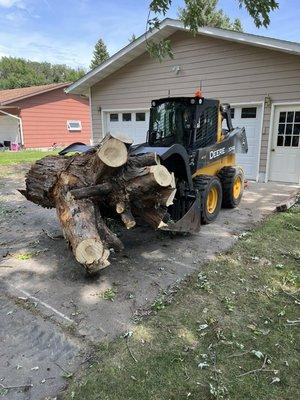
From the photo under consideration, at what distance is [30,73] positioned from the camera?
6519 cm

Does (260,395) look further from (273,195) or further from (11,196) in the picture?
(11,196)

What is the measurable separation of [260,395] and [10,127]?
2273 centimetres

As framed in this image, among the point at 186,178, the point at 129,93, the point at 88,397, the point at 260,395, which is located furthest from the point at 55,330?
the point at 129,93

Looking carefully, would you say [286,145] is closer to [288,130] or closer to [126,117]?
[288,130]

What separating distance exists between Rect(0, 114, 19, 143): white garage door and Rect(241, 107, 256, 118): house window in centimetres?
1609

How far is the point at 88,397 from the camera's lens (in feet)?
7.32

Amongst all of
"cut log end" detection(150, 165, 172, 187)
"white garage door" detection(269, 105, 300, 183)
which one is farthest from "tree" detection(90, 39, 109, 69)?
"cut log end" detection(150, 165, 172, 187)

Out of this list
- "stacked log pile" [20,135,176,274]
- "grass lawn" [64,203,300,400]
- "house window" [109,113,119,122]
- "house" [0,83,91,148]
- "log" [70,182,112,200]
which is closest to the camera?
"grass lawn" [64,203,300,400]

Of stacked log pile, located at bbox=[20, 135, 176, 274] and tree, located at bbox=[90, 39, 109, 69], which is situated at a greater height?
tree, located at bbox=[90, 39, 109, 69]

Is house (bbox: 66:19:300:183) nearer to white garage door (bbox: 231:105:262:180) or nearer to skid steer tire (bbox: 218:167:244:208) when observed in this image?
white garage door (bbox: 231:105:262:180)

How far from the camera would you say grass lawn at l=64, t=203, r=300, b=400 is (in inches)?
90.2

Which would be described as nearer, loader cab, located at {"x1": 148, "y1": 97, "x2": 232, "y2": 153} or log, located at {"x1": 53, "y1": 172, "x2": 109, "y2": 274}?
log, located at {"x1": 53, "y1": 172, "x2": 109, "y2": 274}

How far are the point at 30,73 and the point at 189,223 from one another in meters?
70.0

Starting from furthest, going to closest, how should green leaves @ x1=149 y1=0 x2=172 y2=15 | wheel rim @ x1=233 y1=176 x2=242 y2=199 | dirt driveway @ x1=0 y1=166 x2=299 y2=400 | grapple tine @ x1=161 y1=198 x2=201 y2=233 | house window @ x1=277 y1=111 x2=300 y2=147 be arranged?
house window @ x1=277 y1=111 x2=300 y2=147 → wheel rim @ x1=233 y1=176 x2=242 y2=199 → green leaves @ x1=149 y1=0 x2=172 y2=15 → grapple tine @ x1=161 y1=198 x2=201 y2=233 → dirt driveway @ x1=0 y1=166 x2=299 y2=400
